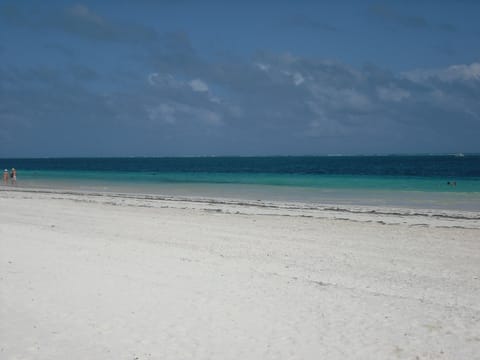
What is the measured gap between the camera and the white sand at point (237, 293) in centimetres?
575

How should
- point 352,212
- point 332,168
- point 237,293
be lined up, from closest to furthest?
point 237,293
point 352,212
point 332,168

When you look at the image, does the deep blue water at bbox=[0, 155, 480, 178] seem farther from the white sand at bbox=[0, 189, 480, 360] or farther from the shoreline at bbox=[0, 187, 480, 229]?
the white sand at bbox=[0, 189, 480, 360]

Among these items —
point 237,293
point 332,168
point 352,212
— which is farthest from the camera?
point 332,168

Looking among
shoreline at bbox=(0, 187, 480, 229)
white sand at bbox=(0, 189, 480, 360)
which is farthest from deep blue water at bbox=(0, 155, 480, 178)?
white sand at bbox=(0, 189, 480, 360)

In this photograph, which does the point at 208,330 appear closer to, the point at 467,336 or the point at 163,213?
the point at 467,336

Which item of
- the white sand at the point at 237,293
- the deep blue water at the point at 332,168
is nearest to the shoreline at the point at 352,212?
the white sand at the point at 237,293

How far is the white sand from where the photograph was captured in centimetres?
575

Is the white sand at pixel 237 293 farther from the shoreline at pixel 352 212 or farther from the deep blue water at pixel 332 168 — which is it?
the deep blue water at pixel 332 168

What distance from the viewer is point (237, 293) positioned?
25.7ft

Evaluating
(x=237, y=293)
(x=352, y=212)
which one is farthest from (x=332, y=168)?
(x=237, y=293)

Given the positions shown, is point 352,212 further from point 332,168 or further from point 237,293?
point 332,168

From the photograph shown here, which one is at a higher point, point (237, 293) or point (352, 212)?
point (352, 212)

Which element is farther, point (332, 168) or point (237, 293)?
point (332, 168)

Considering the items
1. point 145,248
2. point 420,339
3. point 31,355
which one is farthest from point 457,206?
point 31,355
